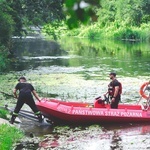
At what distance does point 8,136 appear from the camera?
9867 mm

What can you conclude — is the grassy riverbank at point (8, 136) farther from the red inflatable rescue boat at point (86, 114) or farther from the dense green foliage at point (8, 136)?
the red inflatable rescue boat at point (86, 114)

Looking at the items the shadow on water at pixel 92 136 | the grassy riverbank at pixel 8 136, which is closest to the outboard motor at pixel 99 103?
the shadow on water at pixel 92 136

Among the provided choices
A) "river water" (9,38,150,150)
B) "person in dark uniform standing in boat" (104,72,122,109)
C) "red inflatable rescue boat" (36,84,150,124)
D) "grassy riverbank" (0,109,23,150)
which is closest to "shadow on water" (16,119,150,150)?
"river water" (9,38,150,150)

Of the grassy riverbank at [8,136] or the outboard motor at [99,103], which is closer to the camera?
the grassy riverbank at [8,136]

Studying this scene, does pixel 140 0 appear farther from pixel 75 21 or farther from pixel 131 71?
pixel 75 21

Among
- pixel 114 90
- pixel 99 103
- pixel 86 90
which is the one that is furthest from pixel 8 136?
pixel 86 90

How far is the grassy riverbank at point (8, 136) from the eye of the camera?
30.0ft

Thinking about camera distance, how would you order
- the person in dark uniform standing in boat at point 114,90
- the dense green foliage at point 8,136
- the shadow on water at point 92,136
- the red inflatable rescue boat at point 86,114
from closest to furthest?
the dense green foliage at point 8,136 → the shadow on water at point 92,136 → the red inflatable rescue boat at point 86,114 → the person in dark uniform standing in boat at point 114,90

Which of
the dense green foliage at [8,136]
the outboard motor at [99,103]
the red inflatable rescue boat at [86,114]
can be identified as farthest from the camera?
the outboard motor at [99,103]

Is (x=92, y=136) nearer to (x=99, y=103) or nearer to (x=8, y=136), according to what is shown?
(x=99, y=103)

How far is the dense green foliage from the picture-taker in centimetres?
914

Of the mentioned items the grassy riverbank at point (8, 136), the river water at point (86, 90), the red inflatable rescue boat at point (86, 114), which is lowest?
the river water at point (86, 90)

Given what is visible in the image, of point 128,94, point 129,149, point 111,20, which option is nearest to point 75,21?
point 129,149

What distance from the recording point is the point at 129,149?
983 centimetres
